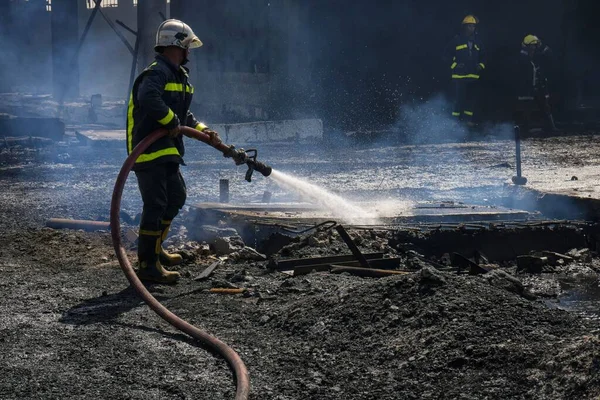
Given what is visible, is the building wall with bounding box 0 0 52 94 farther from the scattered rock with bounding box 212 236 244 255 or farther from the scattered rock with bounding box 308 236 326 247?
the scattered rock with bounding box 308 236 326 247

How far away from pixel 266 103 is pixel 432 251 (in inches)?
451

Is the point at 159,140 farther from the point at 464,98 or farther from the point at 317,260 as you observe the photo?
the point at 464,98

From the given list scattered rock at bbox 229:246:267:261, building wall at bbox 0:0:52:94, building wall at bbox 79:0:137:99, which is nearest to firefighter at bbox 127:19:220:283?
scattered rock at bbox 229:246:267:261

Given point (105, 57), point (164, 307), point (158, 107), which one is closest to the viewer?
point (164, 307)

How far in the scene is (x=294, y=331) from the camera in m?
5.16

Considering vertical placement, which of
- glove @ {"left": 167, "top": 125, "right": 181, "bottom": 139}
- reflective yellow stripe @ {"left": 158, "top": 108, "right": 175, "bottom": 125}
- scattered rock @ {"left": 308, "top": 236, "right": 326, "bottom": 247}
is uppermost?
reflective yellow stripe @ {"left": 158, "top": 108, "right": 175, "bottom": 125}

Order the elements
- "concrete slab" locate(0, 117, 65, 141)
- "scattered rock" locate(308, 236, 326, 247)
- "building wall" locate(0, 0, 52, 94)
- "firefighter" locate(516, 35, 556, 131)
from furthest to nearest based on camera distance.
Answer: "building wall" locate(0, 0, 52, 94), "firefighter" locate(516, 35, 556, 131), "concrete slab" locate(0, 117, 65, 141), "scattered rock" locate(308, 236, 326, 247)

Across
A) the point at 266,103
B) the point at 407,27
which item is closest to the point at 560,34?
the point at 407,27

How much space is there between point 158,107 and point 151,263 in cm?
119

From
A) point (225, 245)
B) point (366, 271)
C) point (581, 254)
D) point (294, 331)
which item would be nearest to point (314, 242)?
point (225, 245)

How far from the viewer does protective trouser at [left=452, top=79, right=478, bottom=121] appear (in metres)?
17.8

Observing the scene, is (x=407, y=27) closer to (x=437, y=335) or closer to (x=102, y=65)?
(x=437, y=335)

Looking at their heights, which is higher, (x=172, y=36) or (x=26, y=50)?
(x=26, y=50)

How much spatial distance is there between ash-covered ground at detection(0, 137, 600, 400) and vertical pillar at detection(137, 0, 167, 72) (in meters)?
10.8
